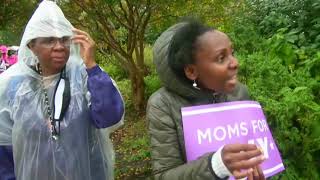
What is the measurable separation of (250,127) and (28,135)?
3.41 feet

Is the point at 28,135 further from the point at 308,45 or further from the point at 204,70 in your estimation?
the point at 308,45

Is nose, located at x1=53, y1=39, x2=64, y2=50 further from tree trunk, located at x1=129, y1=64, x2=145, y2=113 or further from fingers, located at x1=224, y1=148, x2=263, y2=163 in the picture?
tree trunk, located at x1=129, y1=64, x2=145, y2=113

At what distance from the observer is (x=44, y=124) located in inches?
84.9

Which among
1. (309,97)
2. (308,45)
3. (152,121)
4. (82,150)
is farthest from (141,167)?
(152,121)

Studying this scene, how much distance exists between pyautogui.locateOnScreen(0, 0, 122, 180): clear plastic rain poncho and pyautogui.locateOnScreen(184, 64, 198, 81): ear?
2.02ft

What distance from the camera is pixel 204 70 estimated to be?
65.8 inches

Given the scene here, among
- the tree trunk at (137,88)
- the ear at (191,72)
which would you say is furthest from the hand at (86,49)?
the tree trunk at (137,88)

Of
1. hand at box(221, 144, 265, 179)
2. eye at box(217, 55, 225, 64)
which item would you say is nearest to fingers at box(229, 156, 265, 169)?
hand at box(221, 144, 265, 179)

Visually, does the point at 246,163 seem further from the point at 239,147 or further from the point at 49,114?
the point at 49,114

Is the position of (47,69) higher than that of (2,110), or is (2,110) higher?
(47,69)

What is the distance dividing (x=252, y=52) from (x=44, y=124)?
8.01ft

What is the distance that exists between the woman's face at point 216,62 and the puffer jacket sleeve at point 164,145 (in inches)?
7.6

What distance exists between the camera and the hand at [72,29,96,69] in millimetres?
2055

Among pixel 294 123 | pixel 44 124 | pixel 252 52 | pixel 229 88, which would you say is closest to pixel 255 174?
pixel 229 88
